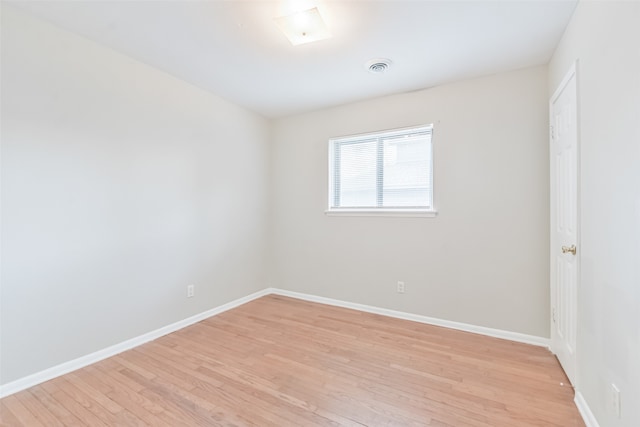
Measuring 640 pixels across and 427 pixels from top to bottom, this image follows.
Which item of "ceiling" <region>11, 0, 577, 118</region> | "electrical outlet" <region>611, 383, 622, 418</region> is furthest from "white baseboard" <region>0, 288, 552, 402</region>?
"ceiling" <region>11, 0, 577, 118</region>

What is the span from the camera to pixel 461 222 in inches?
109

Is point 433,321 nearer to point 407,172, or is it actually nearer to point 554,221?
point 554,221

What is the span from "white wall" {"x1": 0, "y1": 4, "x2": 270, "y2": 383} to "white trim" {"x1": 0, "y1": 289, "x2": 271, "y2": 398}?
0.04 meters

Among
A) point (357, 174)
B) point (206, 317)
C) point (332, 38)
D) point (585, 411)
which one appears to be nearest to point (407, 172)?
point (357, 174)

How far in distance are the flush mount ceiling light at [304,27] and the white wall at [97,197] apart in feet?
4.82

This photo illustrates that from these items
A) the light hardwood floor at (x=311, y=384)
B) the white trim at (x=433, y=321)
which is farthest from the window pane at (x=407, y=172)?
the light hardwood floor at (x=311, y=384)

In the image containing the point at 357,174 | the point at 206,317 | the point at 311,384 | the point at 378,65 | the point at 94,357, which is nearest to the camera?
the point at 311,384

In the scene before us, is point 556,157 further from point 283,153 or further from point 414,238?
point 283,153

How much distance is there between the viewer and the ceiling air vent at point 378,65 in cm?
242

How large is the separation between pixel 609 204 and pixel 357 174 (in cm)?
237

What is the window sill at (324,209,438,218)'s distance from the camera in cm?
294

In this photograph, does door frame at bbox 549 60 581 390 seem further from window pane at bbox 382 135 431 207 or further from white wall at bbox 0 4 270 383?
white wall at bbox 0 4 270 383

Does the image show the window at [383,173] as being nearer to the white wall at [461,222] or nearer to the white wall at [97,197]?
the white wall at [461,222]

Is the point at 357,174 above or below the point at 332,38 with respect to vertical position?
below
